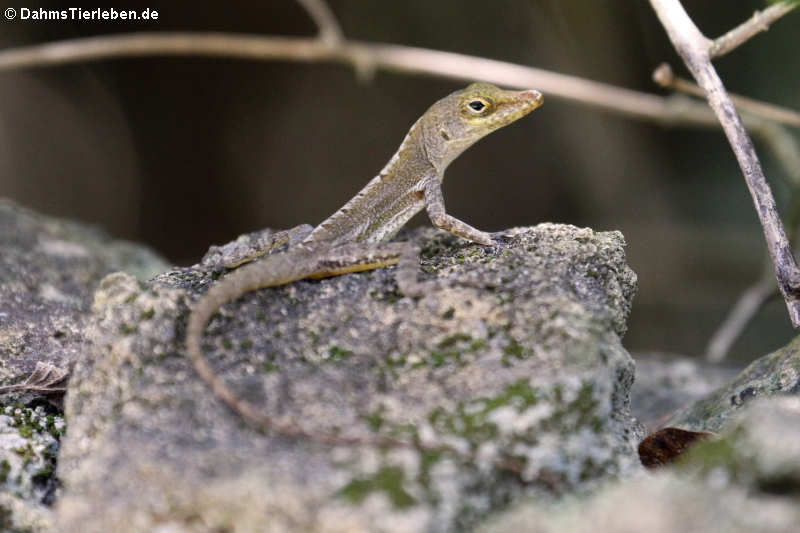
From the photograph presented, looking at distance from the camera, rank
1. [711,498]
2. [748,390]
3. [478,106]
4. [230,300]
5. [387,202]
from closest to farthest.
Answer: [711,498], [230,300], [748,390], [387,202], [478,106]

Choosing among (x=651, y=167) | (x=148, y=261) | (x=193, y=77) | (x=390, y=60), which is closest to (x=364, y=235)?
(x=148, y=261)

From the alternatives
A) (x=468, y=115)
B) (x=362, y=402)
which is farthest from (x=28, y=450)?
(x=468, y=115)

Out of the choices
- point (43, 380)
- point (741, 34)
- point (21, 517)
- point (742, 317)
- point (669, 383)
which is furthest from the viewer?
point (742, 317)

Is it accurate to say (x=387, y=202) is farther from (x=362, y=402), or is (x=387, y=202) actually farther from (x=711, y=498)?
(x=711, y=498)

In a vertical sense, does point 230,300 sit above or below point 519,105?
below

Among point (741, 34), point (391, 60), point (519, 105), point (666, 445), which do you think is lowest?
point (666, 445)

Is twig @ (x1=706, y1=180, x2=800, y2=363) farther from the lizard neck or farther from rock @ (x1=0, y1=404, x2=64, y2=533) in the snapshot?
rock @ (x1=0, y1=404, x2=64, y2=533)

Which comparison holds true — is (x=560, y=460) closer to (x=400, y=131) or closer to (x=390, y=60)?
(x=390, y=60)
